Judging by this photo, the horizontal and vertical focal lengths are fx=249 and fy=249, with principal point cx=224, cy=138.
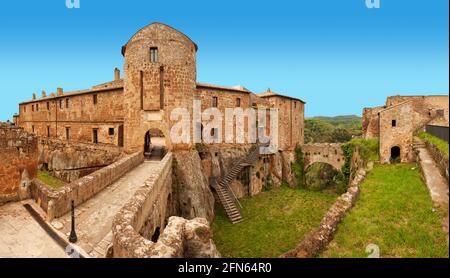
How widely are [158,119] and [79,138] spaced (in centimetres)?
Answer: 1298

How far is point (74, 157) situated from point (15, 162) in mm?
14082

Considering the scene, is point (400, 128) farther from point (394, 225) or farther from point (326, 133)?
point (326, 133)

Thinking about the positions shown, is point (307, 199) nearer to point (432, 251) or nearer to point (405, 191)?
point (405, 191)

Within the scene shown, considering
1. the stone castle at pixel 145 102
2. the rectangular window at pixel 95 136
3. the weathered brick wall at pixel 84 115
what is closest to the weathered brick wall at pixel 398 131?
the stone castle at pixel 145 102

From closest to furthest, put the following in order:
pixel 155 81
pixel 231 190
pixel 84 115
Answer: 1. pixel 155 81
2. pixel 231 190
3. pixel 84 115

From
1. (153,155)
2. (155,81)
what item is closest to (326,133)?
(153,155)

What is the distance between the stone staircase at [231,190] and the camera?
18719 millimetres

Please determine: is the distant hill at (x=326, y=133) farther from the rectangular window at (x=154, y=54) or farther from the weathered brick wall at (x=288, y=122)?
the rectangular window at (x=154, y=54)

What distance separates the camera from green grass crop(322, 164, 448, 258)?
6.67 m

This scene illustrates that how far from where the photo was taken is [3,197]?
8.44 meters

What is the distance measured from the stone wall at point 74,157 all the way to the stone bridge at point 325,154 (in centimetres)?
2082

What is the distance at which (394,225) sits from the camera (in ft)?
26.6

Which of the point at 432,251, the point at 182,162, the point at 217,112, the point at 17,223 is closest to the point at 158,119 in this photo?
the point at 182,162
